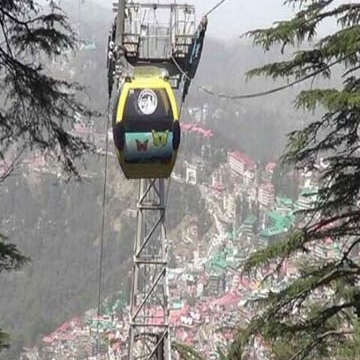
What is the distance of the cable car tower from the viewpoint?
5.71 meters

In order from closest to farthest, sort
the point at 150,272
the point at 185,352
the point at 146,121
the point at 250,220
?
the point at 146,121 < the point at 150,272 < the point at 185,352 < the point at 250,220

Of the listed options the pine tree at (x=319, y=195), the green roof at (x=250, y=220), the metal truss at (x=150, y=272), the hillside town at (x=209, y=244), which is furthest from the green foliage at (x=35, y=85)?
the green roof at (x=250, y=220)

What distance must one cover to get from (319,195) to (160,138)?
5.07 ft

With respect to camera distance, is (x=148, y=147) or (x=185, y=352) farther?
(x=185, y=352)

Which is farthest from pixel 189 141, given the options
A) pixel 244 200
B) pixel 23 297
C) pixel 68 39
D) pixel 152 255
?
pixel 68 39

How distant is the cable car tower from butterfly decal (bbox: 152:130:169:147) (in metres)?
0.02

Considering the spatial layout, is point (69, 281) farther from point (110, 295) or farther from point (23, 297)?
point (110, 295)

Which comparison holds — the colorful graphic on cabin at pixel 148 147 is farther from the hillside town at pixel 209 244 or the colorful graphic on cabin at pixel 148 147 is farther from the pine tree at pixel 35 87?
the hillside town at pixel 209 244

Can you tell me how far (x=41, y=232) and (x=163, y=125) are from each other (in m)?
68.7

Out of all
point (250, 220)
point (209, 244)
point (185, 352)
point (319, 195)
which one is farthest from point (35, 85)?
point (250, 220)

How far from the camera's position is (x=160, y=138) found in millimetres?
5574

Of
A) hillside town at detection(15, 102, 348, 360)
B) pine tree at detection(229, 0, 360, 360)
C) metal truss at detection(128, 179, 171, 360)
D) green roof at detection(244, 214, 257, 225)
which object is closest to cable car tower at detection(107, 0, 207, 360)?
metal truss at detection(128, 179, 171, 360)

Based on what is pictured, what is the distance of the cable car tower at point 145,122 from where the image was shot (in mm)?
5715

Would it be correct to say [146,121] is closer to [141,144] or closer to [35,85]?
[141,144]
